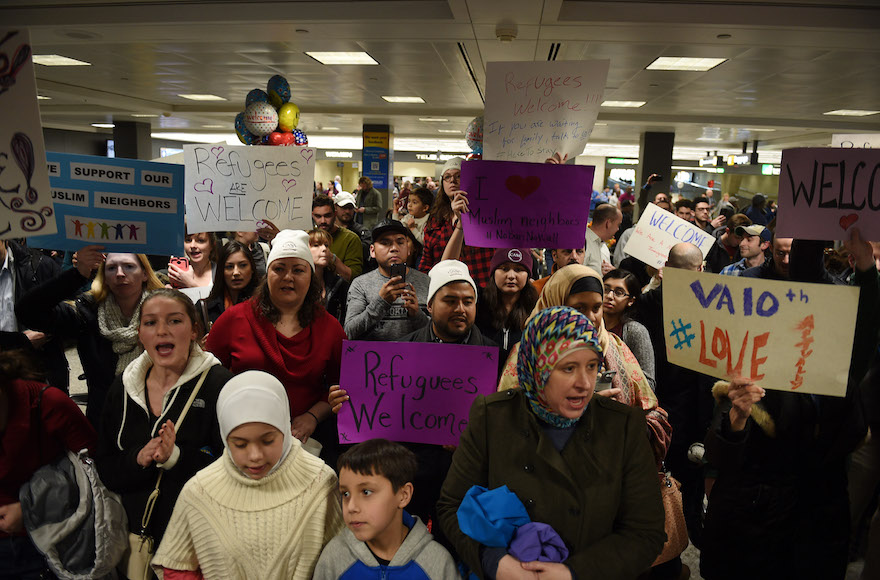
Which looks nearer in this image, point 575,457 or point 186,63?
point 575,457

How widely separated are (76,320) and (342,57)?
6106mm

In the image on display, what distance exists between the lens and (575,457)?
1713 mm

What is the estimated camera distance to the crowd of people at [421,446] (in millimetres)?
1703

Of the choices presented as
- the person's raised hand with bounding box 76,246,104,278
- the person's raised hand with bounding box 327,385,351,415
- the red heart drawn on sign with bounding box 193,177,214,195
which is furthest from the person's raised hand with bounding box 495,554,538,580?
the red heart drawn on sign with bounding box 193,177,214,195

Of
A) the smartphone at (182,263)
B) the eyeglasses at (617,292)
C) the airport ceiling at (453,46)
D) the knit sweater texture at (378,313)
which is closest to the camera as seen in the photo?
the knit sweater texture at (378,313)

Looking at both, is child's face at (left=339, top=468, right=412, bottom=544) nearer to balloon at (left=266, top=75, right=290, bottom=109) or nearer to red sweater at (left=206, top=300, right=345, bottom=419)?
red sweater at (left=206, top=300, right=345, bottom=419)

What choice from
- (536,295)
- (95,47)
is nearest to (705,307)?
(536,295)

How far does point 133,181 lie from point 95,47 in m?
6.06

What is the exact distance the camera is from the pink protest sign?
115 inches

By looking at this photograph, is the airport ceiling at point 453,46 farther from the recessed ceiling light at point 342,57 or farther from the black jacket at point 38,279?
the black jacket at point 38,279

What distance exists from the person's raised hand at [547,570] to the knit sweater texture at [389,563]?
329mm

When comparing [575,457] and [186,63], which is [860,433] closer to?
[575,457]

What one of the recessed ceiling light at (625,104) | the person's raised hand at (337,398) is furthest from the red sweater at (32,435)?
the recessed ceiling light at (625,104)

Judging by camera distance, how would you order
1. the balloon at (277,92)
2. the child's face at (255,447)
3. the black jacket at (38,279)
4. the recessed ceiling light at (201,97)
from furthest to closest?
1. the recessed ceiling light at (201,97)
2. the balloon at (277,92)
3. the black jacket at (38,279)
4. the child's face at (255,447)
